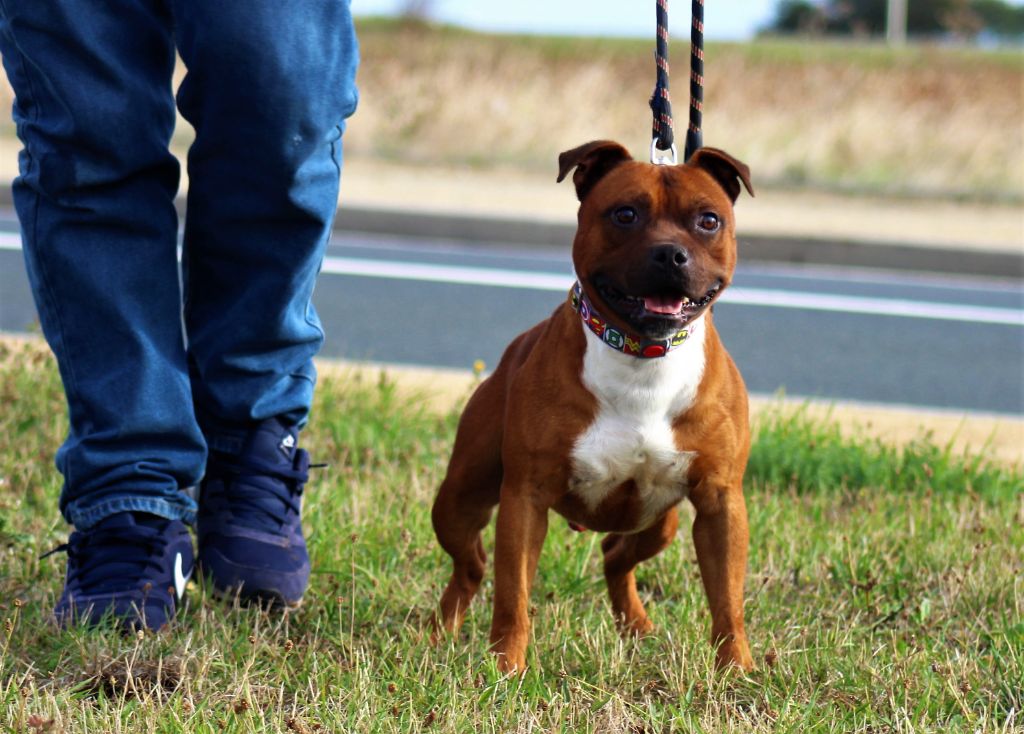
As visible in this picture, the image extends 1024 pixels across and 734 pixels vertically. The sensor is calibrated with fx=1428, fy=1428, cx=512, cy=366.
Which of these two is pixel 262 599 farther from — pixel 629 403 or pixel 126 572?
pixel 629 403

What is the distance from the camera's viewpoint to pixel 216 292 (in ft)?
9.51

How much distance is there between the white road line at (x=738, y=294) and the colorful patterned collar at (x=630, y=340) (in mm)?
4667

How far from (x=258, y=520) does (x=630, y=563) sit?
0.76 metres

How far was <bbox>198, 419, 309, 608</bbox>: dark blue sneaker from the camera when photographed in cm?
280

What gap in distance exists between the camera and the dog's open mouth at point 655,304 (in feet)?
7.53

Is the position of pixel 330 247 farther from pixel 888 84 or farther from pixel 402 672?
pixel 888 84

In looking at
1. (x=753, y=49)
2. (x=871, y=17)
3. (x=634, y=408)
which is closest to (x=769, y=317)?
(x=634, y=408)

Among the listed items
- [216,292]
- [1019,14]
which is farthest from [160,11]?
[1019,14]

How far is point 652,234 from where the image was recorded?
91.0 inches

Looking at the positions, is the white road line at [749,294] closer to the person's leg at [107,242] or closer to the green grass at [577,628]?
the green grass at [577,628]

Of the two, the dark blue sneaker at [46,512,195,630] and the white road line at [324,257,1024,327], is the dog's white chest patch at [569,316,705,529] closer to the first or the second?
the dark blue sneaker at [46,512,195,630]

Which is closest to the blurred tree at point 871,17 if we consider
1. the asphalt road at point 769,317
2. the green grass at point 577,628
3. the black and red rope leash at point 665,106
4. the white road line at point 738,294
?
the asphalt road at point 769,317

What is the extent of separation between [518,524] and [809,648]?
23.8 inches

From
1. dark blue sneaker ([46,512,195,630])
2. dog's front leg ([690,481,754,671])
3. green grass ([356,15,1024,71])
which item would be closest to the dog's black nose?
dog's front leg ([690,481,754,671])
